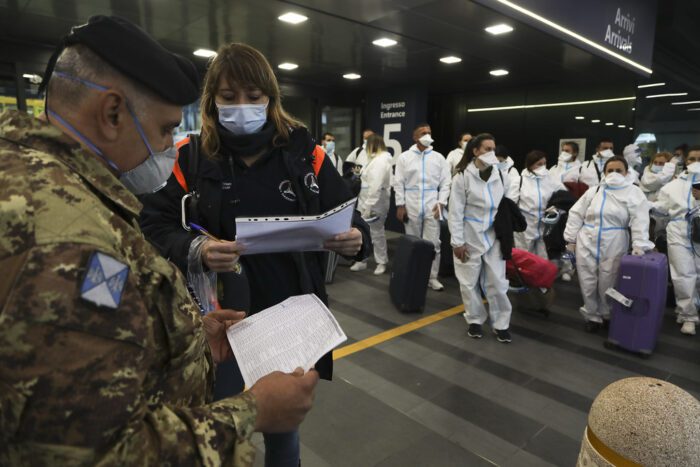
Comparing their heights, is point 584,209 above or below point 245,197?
below

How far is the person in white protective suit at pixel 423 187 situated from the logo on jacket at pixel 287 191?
14.3 feet

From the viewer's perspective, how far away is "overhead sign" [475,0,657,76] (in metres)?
3.44

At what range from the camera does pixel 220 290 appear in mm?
1549

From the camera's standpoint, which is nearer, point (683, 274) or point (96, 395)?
point (96, 395)

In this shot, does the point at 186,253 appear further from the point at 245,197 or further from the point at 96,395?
the point at 96,395

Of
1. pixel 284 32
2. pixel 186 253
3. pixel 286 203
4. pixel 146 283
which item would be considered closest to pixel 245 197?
pixel 286 203

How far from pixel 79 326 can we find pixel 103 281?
61 millimetres

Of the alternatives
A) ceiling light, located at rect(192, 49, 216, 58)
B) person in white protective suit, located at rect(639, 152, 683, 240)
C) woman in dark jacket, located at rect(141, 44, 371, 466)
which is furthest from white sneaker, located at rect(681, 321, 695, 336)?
ceiling light, located at rect(192, 49, 216, 58)

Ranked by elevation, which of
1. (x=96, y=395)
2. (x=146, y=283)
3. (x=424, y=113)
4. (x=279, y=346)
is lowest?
(x=279, y=346)

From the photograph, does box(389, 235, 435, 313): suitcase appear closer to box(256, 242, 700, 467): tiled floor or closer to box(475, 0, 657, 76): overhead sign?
box(256, 242, 700, 467): tiled floor

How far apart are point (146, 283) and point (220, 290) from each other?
90 cm

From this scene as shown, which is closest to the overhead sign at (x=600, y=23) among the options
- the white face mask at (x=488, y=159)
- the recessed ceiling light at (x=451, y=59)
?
the white face mask at (x=488, y=159)

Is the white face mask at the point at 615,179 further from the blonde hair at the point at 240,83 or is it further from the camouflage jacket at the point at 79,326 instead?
the camouflage jacket at the point at 79,326

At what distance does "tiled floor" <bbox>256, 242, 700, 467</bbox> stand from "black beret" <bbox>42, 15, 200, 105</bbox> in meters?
2.16
